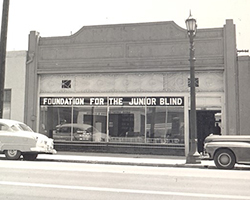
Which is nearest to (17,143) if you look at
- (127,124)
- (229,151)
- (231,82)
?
(127,124)

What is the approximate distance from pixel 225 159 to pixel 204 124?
4311mm

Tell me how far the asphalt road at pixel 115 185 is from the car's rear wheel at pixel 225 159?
60.3 inches

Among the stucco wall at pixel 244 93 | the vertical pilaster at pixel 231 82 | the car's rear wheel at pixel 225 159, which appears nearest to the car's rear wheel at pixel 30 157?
the car's rear wheel at pixel 225 159

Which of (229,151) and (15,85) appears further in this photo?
(15,85)

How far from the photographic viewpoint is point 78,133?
56.9ft

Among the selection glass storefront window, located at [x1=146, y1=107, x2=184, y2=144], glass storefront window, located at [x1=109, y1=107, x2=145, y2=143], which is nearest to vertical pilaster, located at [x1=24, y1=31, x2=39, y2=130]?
glass storefront window, located at [x1=109, y1=107, x2=145, y2=143]

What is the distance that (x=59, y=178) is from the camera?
8.87 metres

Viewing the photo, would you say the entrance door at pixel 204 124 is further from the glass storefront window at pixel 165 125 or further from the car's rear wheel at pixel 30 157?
the car's rear wheel at pixel 30 157

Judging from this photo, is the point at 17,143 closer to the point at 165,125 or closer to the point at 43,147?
the point at 43,147

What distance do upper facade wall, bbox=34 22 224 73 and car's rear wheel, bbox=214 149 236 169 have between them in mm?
5219

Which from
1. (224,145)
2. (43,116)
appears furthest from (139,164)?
(43,116)

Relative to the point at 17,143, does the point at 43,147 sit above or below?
below

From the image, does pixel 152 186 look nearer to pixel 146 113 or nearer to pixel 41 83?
pixel 146 113

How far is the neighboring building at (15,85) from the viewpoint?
17.9 metres
